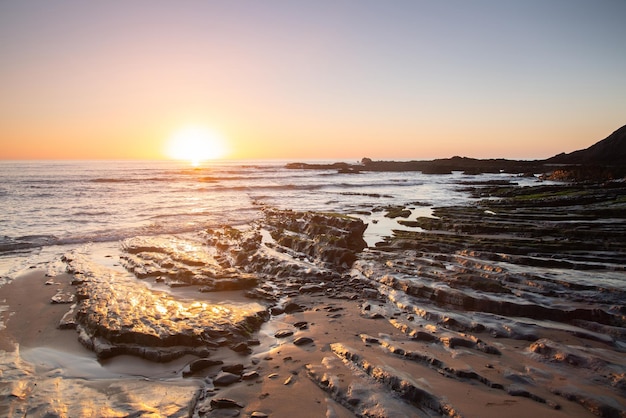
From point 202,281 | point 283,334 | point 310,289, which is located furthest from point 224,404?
point 202,281

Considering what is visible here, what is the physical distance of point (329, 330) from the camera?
9.09m

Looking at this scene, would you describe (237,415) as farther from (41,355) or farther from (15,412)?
(41,355)

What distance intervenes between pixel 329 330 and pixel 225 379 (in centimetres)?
297

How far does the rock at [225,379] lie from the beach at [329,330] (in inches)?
1.0

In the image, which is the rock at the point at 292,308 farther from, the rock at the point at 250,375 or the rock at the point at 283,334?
the rock at the point at 250,375

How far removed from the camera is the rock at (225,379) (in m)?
6.88

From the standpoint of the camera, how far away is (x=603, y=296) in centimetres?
977

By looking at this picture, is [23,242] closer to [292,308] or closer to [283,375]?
[292,308]

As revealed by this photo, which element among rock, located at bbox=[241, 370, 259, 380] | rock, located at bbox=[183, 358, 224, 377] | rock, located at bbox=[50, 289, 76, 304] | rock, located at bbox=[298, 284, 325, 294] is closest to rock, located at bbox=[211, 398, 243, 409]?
rock, located at bbox=[241, 370, 259, 380]

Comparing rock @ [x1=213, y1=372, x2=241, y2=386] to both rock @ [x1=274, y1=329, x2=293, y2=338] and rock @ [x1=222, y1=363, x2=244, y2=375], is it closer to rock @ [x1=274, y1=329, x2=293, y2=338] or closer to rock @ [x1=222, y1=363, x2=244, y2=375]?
rock @ [x1=222, y1=363, x2=244, y2=375]

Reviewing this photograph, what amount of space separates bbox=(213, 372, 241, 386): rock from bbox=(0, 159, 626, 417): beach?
1.0 inches

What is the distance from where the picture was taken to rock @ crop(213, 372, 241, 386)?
22.6 ft

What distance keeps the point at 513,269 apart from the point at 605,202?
60.6 ft

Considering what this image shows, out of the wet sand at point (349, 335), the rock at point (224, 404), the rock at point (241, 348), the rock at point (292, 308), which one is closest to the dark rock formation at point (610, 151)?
the wet sand at point (349, 335)
